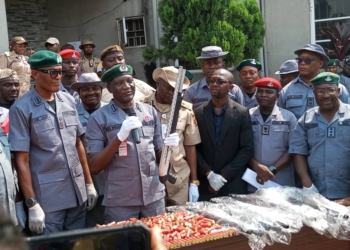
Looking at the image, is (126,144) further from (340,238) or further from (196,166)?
(340,238)

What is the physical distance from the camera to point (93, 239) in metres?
1.30

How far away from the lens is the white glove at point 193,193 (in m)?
4.55

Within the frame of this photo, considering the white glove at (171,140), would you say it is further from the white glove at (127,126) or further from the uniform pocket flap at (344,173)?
the uniform pocket flap at (344,173)

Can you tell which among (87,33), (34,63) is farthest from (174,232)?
(87,33)

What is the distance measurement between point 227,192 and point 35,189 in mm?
1833

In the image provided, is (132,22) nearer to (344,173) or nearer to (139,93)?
(139,93)

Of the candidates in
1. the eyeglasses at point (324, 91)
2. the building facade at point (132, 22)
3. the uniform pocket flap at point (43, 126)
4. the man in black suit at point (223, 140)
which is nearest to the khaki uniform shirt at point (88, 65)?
the building facade at point (132, 22)

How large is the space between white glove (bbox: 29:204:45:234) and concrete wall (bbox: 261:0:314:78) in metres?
7.50

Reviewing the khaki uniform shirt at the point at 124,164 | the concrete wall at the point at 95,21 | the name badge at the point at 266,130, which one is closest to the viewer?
the khaki uniform shirt at the point at 124,164

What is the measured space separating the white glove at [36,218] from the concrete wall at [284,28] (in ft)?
24.6

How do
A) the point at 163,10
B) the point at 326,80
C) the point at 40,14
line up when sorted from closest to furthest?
the point at 326,80
the point at 163,10
the point at 40,14

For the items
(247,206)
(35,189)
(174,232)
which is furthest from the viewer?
(247,206)

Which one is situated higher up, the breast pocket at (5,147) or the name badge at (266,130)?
the breast pocket at (5,147)

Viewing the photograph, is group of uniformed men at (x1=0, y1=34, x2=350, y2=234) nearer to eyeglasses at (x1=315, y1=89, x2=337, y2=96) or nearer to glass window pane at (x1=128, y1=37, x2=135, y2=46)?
eyeglasses at (x1=315, y1=89, x2=337, y2=96)
